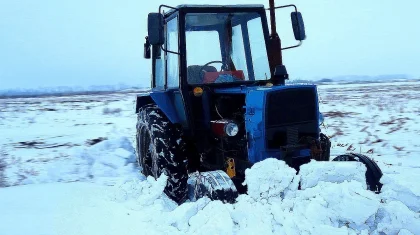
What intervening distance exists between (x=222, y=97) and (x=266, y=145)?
0.82 metres

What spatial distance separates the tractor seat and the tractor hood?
72 cm

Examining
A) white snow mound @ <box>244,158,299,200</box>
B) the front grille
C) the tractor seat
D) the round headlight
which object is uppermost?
the tractor seat

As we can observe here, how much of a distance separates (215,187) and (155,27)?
1.73 m

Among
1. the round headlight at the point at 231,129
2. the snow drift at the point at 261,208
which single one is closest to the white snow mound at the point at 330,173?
the snow drift at the point at 261,208

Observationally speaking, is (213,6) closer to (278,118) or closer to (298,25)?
(298,25)

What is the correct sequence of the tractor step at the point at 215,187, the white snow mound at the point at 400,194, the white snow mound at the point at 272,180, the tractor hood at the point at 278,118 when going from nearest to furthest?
the white snow mound at the point at 400,194, the white snow mound at the point at 272,180, the tractor step at the point at 215,187, the tractor hood at the point at 278,118

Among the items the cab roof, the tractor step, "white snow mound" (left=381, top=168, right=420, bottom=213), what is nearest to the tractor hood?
the tractor step

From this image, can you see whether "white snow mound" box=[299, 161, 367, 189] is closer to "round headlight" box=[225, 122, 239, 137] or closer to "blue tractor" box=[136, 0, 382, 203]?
"blue tractor" box=[136, 0, 382, 203]

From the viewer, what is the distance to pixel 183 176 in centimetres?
448

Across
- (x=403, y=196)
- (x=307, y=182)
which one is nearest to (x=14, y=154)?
(x=307, y=182)

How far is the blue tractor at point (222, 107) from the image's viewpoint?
13.7 ft

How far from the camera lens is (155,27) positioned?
13.8ft

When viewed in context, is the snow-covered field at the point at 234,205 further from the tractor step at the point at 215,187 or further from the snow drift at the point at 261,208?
the tractor step at the point at 215,187

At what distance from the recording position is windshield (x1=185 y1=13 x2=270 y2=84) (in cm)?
489
